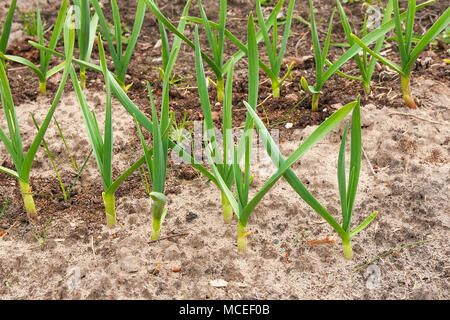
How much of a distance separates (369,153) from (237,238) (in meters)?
0.65

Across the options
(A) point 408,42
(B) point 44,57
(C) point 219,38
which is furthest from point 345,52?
(B) point 44,57

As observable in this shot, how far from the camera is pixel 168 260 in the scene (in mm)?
1767

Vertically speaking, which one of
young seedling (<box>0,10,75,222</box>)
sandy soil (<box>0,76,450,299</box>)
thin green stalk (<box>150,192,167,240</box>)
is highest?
young seedling (<box>0,10,75,222</box>)

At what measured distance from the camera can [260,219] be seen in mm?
1920

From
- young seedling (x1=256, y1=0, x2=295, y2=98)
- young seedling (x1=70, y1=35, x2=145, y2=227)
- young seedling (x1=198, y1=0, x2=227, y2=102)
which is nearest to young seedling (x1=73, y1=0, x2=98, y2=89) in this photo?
young seedling (x1=198, y1=0, x2=227, y2=102)

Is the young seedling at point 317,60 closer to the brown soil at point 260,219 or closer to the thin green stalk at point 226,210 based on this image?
the brown soil at point 260,219

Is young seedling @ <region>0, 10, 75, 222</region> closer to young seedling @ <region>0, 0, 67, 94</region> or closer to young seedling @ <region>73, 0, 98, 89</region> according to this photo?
young seedling @ <region>0, 0, 67, 94</region>

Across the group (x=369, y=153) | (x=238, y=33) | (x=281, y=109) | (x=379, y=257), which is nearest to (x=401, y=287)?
(x=379, y=257)

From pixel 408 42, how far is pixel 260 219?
2.89ft

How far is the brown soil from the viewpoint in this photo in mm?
1695

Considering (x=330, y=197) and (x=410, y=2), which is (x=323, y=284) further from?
(x=410, y=2)

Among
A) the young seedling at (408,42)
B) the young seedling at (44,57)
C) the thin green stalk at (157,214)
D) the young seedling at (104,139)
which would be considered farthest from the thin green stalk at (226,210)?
the young seedling at (44,57)

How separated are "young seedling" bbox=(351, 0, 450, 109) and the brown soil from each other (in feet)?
0.26
